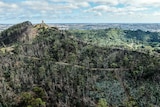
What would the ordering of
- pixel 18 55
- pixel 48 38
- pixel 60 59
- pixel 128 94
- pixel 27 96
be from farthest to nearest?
pixel 48 38 < pixel 18 55 < pixel 60 59 < pixel 128 94 < pixel 27 96

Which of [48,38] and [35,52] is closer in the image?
[35,52]

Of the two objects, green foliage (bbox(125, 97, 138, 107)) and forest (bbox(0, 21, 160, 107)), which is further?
forest (bbox(0, 21, 160, 107))

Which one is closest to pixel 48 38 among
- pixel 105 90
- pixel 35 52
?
pixel 35 52

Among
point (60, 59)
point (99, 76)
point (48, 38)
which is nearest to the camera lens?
point (99, 76)

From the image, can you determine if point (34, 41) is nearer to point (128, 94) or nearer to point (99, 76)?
point (99, 76)

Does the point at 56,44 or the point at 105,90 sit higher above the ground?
the point at 56,44

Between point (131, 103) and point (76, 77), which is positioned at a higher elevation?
point (76, 77)

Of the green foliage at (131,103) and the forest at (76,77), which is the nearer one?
the green foliage at (131,103)

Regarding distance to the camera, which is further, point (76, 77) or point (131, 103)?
point (76, 77)
